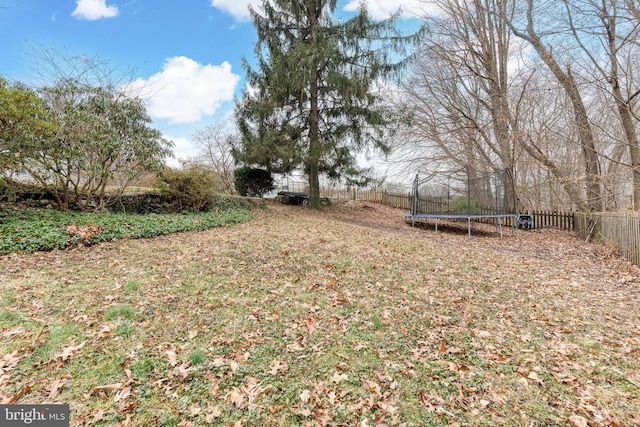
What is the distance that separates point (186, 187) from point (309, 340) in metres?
6.82

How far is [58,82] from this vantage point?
21.3 feet

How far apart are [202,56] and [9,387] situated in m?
10.9

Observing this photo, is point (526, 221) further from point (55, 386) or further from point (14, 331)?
point (14, 331)

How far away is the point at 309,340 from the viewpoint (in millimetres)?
2725

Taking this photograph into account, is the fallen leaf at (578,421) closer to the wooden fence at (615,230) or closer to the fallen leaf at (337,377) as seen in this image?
the fallen leaf at (337,377)

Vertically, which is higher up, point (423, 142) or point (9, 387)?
point (423, 142)

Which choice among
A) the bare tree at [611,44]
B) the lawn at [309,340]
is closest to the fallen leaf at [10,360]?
the lawn at [309,340]

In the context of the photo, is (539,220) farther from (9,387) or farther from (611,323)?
(9,387)

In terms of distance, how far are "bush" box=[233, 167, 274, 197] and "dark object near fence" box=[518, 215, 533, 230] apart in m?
9.89

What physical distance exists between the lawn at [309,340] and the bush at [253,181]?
794 cm

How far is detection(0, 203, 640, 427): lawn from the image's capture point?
197 cm

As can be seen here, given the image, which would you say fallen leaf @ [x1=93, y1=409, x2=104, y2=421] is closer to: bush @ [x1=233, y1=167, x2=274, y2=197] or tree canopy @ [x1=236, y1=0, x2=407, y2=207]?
tree canopy @ [x1=236, y1=0, x2=407, y2=207]

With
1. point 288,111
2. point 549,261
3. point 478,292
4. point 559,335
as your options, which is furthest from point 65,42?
point 549,261

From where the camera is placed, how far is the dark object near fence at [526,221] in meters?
10.6
